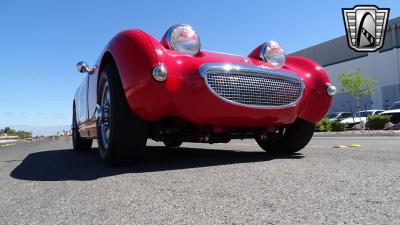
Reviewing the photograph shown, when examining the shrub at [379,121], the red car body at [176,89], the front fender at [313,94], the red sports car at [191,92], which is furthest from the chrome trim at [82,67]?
the shrub at [379,121]

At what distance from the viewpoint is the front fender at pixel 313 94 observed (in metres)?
3.97

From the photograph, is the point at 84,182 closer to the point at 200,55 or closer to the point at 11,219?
the point at 11,219

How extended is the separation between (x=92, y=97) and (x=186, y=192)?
2.86 meters

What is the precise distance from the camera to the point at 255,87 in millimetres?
3549

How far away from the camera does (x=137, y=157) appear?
3.42 meters

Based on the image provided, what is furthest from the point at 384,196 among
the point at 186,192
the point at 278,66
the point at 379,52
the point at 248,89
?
the point at 379,52

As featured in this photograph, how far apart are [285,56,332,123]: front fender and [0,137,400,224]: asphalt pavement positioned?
795 millimetres

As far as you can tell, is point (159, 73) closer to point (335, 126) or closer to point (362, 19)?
point (335, 126)

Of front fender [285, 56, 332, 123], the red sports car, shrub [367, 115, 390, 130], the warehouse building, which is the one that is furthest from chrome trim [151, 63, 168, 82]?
the warehouse building

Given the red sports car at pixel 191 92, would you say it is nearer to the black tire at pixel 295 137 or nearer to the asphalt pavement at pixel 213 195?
the black tire at pixel 295 137

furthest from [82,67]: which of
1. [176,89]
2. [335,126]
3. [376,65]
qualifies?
[376,65]

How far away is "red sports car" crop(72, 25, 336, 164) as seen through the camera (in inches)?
126

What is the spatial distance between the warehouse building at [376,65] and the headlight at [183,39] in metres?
38.8

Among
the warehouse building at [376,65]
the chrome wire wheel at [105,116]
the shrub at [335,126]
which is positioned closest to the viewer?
the chrome wire wheel at [105,116]
